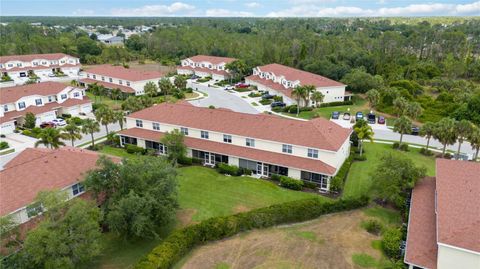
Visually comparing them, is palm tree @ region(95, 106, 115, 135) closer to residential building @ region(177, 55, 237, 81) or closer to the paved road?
the paved road

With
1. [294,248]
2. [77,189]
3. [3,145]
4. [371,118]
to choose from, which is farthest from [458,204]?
[3,145]

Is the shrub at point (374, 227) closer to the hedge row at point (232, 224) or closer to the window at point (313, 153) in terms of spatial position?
the hedge row at point (232, 224)

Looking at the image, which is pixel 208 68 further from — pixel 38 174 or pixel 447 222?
pixel 447 222

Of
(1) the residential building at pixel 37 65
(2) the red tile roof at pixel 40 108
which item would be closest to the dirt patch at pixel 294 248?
(2) the red tile roof at pixel 40 108

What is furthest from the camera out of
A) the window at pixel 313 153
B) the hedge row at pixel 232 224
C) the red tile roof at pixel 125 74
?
the red tile roof at pixel 125 74

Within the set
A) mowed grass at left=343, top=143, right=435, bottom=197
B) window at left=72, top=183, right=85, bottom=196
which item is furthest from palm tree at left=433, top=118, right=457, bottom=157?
window at left=72, top=183, right=85, bottom=196

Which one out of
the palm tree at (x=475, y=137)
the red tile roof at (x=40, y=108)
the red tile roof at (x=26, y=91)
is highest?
the red tile roof at (x=26, y=91)

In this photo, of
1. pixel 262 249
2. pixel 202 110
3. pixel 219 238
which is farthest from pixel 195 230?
pixel 202 110
